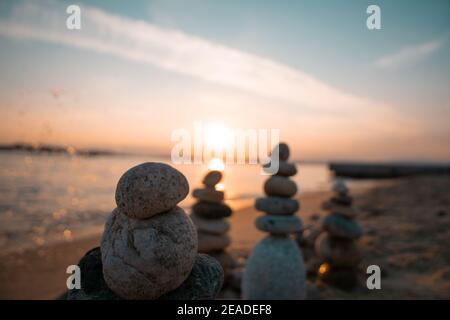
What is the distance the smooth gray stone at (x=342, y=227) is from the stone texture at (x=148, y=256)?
6427 mm

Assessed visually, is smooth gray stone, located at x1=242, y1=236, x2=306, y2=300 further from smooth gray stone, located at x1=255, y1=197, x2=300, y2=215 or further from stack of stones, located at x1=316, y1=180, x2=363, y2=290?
stack of stones, located at x1=316, y1=180, x2=363, y2=290

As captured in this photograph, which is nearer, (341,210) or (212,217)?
(212,217)

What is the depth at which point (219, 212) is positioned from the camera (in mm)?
8188

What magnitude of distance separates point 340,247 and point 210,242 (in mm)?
3574

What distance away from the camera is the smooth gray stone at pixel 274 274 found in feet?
20.7

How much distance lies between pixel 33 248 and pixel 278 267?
1014 cm

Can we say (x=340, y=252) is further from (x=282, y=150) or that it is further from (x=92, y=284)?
(x=92, y=284)

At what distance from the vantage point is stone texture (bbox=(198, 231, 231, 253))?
26.2ft

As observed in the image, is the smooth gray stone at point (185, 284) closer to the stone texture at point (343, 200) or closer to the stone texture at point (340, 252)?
Answer: the stone texture at point (340, 252)

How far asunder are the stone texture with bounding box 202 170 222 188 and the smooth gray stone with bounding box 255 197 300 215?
5.42ft

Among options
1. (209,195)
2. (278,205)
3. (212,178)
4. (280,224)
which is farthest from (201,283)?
(212,178)

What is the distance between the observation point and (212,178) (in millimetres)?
8258
